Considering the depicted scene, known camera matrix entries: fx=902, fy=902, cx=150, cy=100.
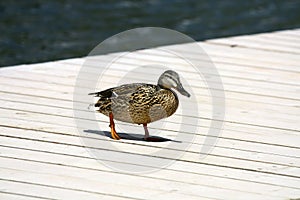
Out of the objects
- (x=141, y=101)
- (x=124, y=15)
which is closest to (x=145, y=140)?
(x=141, y=101)

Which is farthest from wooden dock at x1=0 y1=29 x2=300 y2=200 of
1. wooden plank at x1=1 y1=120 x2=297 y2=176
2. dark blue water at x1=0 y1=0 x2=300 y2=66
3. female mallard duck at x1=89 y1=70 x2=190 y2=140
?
dark blue water at x1=0 y1=0 x2=300 y2=66

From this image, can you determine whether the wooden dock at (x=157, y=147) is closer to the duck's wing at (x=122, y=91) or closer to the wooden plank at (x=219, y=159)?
the wooden plank at (x=219, y=159)

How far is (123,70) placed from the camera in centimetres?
724

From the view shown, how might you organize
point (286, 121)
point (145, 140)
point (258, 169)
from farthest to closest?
point (286, 121) < point (145, 140) < point (258, 169)

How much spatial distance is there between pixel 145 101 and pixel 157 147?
32 centimetres

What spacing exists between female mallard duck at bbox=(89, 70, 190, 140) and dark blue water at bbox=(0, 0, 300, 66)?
6.23 meters

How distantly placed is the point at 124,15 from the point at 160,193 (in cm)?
939

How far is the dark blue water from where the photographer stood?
1219 cm

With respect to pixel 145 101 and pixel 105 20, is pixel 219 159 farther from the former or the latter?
pixel 105 20

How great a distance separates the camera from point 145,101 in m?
5.14

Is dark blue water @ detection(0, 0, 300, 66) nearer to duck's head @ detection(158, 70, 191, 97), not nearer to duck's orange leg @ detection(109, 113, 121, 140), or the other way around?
duck's orange leg @ detection(109, 113, 121, 140)

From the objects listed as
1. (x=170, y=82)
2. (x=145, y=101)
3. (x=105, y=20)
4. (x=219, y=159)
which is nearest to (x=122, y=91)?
(x=145, y=101)

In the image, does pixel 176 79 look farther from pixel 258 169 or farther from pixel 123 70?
pixel 123 70

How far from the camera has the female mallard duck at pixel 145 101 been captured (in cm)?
514
